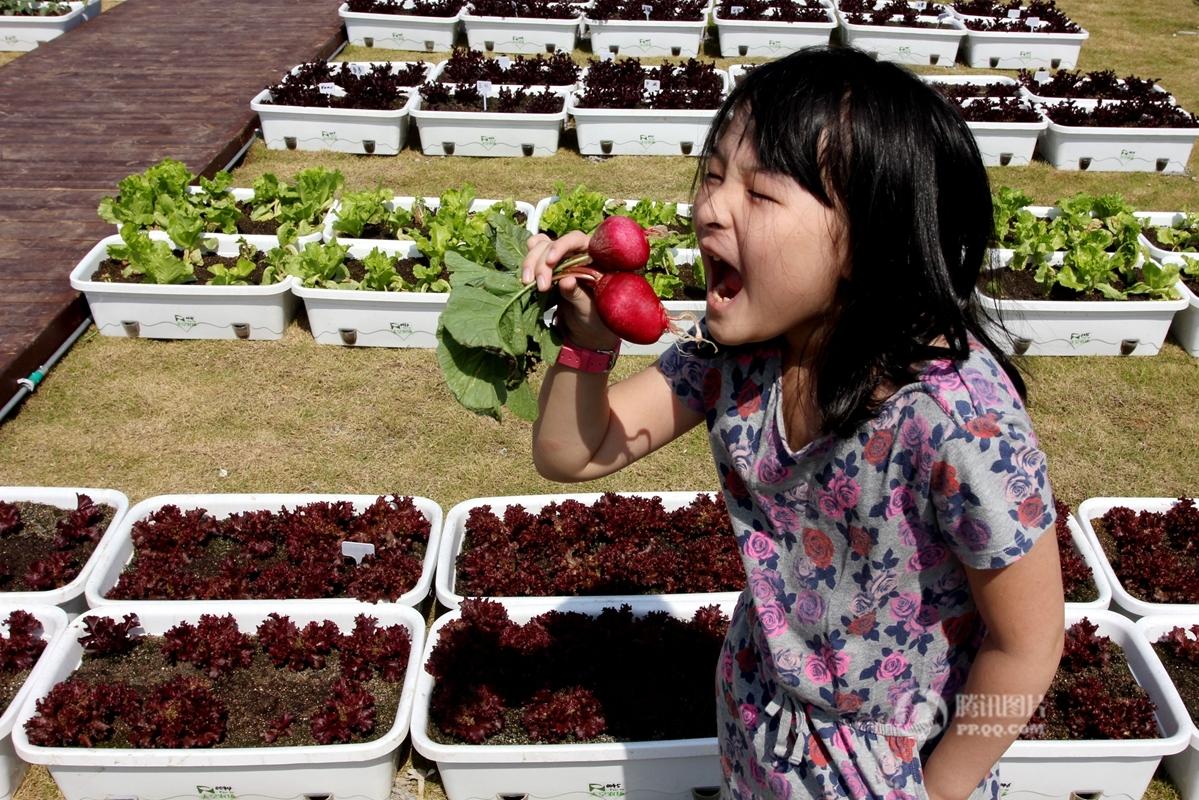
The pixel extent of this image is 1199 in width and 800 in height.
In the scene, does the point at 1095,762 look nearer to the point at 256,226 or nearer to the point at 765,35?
the point at 256,226

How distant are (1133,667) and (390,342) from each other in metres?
3.98

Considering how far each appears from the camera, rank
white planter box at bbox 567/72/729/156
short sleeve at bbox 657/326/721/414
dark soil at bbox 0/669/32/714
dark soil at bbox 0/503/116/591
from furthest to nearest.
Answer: white planter box at bbox 567/72/729/156 < dark soil at bbox 0/503/116/591 < dark soil at bbox 0/669/32/714 < short sleeve at bbox 657/326/721/414

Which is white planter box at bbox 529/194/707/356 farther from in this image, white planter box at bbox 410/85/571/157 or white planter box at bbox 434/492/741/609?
white planter box at bbox 410/85/571/157

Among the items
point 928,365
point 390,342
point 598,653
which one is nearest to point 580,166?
point 390,342

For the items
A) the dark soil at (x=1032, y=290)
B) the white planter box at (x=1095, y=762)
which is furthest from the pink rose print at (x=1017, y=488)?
the dark soil at (x=1032, y=290)

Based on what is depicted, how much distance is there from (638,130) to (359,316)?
3.36m

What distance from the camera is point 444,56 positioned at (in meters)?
9.97

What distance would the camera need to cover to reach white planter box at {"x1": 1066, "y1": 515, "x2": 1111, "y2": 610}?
3617 mm

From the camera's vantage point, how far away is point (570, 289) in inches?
69.2

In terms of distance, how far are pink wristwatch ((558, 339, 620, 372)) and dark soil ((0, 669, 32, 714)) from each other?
274 centimetres

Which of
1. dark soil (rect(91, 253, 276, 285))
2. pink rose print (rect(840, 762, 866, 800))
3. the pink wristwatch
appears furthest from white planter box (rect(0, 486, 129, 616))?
pink rose print (rect(840, 762, 866, 800))

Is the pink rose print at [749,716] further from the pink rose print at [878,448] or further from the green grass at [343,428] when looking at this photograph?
the green grass at [343,428]

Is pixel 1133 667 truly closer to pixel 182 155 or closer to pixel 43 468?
pixel 43 468

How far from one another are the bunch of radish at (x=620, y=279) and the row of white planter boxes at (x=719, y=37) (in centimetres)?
853
